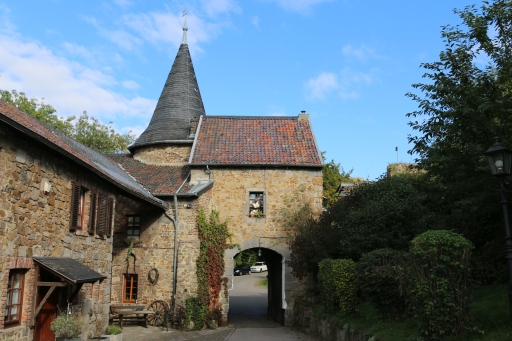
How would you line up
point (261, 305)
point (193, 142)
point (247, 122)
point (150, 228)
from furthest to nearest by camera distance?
point (261, 305)
point (247, 122)
point (193, 142)
point (150, 228)

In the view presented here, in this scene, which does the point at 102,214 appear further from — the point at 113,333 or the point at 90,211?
the point at 113,333

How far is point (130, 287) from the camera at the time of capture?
17969 millimetres

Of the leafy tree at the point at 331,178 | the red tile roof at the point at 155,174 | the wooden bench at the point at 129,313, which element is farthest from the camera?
the leafy tree at the point at 331,178

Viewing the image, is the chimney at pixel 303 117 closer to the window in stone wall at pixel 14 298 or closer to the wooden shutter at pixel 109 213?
the wooden shutter at pixel 109 213

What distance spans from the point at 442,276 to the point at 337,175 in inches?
1303

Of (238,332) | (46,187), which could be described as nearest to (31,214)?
(46,187)

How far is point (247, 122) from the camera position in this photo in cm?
2236

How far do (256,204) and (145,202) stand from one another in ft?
16.0

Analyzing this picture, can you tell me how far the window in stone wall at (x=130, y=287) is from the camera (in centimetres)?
1789

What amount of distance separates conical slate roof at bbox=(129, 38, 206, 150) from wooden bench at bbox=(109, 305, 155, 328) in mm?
7895

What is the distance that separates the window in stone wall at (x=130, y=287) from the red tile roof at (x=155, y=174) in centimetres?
355

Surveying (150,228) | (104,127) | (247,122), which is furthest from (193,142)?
(104,127)

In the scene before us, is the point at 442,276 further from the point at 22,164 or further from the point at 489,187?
the point at 22,164

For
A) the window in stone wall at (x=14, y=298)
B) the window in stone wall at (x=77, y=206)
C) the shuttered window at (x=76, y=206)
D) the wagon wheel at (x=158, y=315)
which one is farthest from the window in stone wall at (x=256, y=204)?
the window in stone wall at (x=14, y=298)
